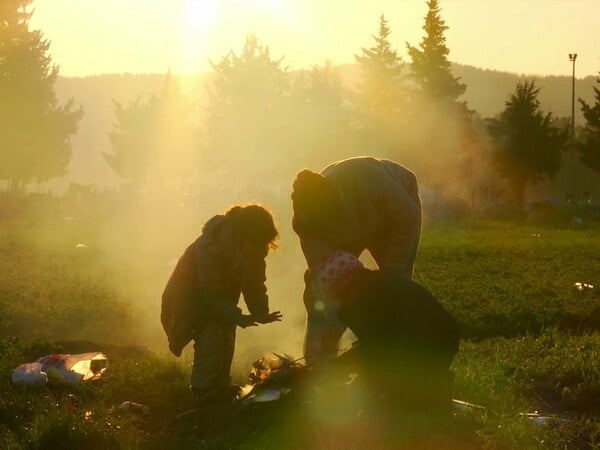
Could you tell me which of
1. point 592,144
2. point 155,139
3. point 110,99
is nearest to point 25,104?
point 155,139

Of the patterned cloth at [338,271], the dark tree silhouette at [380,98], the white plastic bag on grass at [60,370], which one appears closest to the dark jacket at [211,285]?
the white plastic bag on grass at [60,370]

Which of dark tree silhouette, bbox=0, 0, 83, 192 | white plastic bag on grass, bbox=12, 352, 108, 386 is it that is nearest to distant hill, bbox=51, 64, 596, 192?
dark tree silhouette, bbox=0, 0, 83, 192

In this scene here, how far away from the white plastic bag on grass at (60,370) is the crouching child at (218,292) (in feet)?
4.21

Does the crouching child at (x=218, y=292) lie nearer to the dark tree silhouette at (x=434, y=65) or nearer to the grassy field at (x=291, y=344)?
the grassy field at (x=291, y=344)

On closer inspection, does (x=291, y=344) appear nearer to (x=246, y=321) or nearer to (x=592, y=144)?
(x=246, y=321)

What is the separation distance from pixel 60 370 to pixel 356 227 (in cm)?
331

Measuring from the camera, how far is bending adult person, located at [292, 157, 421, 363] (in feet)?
22.1

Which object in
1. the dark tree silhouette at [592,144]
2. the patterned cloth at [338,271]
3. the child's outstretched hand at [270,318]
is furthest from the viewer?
the dark tree silhouette at [592,144]

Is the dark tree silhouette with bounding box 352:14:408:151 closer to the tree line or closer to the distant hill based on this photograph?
the tree line

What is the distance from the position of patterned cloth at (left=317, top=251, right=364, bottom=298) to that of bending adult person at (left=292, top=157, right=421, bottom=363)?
0.66 meters

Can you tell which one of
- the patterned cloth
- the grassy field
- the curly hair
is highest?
the curly hair

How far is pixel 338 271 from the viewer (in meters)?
5.82

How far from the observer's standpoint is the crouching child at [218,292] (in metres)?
7.14

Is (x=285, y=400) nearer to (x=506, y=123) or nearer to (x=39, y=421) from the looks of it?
(x=39, y=421)
